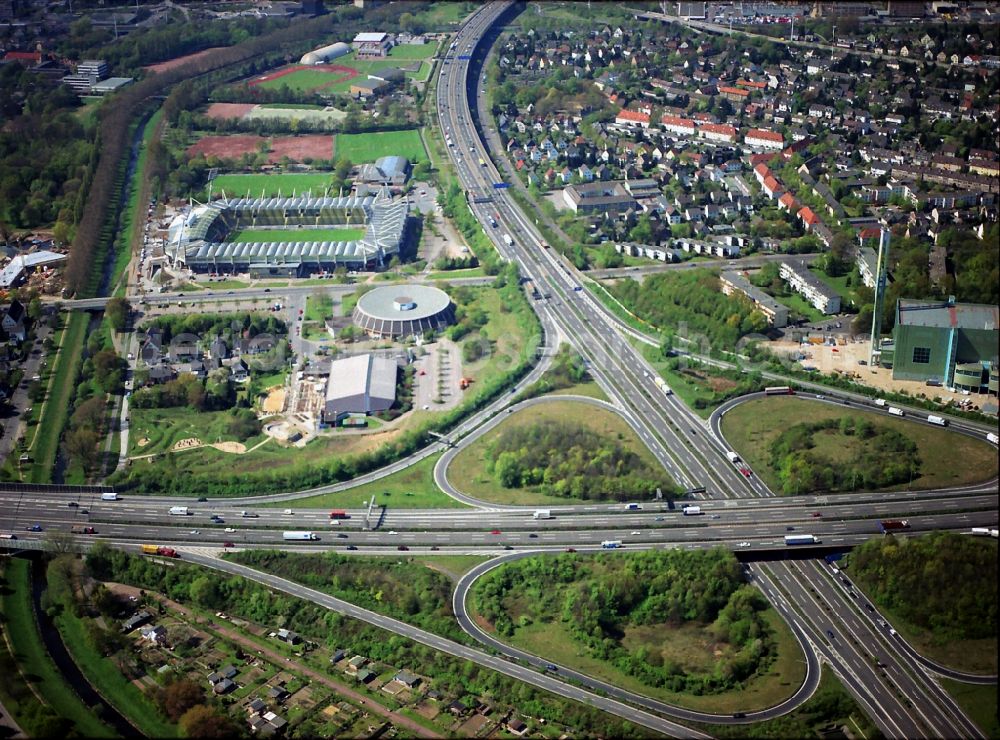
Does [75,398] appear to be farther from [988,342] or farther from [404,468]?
A: [988,342]

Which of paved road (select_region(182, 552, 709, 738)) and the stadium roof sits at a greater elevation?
the stadium roof

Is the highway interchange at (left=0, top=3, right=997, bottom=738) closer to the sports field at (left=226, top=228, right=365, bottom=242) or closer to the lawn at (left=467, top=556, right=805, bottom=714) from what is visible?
the lawn at (left=467, top=556, right=805, bottom=714)

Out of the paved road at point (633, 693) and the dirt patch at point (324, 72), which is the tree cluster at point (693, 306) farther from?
the dirt patch at point (324, 72)

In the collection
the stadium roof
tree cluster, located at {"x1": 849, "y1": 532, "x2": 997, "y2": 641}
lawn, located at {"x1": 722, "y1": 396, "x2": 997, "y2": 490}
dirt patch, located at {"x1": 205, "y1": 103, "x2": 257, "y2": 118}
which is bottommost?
tree cluster, located at {"x1": 849, "y1": 532, "x2": 997, "y2": 641}

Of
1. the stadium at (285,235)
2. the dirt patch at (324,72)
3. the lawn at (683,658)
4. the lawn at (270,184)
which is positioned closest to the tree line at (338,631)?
the lawn at (683,658)

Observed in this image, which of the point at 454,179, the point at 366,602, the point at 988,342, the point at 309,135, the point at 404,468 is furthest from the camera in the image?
the point at 309,135

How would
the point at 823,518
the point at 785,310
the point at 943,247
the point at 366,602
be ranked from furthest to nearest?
the point at 943,247 → the point at 785,310 → the point at 823,518 → the point at 366,602

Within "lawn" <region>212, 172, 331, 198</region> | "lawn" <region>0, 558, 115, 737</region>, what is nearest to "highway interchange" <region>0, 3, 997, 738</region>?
"lawn" <region>0, 558, 115, 737</region>

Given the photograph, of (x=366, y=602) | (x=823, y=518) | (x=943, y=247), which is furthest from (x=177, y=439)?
(x=943, y=247)
